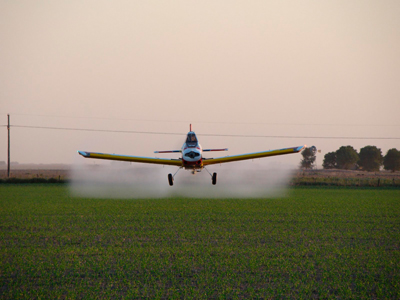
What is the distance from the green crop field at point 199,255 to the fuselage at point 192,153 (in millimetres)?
3961

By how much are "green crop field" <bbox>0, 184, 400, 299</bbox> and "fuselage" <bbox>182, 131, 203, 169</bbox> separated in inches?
156

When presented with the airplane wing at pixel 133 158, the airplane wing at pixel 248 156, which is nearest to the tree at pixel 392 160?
the airplane wing at pixel 248 156

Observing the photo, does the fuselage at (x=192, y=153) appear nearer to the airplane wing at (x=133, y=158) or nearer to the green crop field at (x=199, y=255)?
the airplane wing at (x=133, y=158)

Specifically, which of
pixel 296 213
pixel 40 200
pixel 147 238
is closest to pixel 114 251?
pixel 147 238

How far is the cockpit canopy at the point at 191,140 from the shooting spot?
30719mm

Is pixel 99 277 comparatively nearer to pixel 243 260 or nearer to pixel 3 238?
pixel 243 260

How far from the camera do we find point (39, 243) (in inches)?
877

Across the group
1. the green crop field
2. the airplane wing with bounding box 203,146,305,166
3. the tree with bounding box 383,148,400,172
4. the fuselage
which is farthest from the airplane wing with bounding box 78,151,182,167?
the tree with bounding box 383,148,400,172

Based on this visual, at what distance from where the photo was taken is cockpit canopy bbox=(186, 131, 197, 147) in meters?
30.7

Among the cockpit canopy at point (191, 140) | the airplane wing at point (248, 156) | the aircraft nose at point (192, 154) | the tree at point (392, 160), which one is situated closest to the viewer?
the aircraft nose at point (192, 154)

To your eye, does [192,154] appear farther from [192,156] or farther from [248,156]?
[248,156]

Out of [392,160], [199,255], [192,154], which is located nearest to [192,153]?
[192,154]

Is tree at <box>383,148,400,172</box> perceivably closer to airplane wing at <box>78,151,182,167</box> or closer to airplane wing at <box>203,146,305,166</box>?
airplane wing at <box>203,146,305,166</box>

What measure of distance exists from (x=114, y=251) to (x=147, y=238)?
3.58 meters
